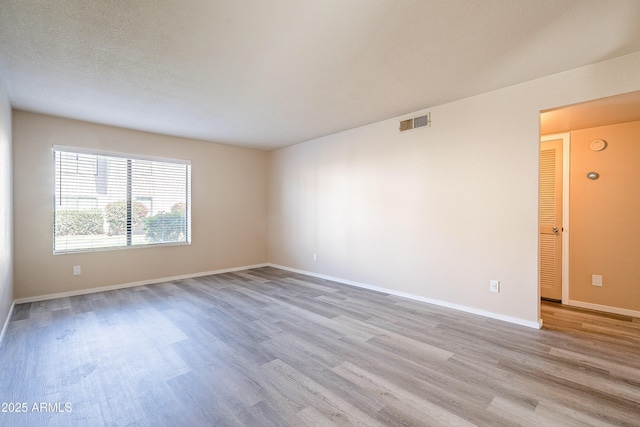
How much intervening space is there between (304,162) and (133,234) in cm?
321

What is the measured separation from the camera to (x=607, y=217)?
350cm

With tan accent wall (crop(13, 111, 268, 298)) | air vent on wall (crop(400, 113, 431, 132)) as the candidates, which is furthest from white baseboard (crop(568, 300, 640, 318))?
tan accent wall (crop(13, 111, 268, 298))

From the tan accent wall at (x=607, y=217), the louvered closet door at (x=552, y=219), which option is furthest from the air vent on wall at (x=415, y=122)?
the tan accent wall at (x=607, y=217)

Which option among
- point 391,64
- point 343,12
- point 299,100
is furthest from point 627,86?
point 299,100

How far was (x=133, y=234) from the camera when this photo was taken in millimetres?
4602

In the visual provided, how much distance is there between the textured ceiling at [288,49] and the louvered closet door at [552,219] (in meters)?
1.71

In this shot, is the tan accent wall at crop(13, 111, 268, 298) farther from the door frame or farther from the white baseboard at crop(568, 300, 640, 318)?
the white baseboard at crop(568, 300, 640, 318)

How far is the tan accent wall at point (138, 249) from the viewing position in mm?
3729

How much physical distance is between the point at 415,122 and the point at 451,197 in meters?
1.14

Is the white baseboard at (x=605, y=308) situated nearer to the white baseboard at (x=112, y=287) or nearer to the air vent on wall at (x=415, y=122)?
the air vent on wall at (x=415, y=122)

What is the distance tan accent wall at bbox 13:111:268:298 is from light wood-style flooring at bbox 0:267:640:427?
2.17 ft

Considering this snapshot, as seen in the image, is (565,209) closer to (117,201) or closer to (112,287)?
(117,201)

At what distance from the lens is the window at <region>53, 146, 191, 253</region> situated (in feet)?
13.2

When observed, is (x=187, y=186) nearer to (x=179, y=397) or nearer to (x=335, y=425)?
(x=179, y=397)
